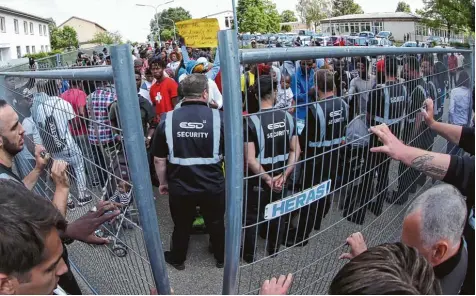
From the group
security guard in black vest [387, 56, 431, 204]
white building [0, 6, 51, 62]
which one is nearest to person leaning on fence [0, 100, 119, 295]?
security guard in black vest [387, 56, 431, 204]

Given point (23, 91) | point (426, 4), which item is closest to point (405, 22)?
point (426, 4)

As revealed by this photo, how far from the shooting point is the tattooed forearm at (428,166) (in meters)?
1.95

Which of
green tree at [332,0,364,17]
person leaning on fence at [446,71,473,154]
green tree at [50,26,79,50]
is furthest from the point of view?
green tree at [332,0,364,17]

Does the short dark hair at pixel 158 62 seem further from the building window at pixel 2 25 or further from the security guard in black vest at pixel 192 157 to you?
the building window at pixel 2 25

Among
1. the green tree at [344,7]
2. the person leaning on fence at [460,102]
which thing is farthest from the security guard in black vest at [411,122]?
the green tree at [344,7]

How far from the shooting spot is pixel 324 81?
197 cm

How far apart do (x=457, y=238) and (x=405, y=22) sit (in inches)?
2660

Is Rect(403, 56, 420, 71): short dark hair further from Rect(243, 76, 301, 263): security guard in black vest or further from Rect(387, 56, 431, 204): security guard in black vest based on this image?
Rect(243, 76, 301, 263): security guard in black vest

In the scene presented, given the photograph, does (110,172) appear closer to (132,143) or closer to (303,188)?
(132,143)

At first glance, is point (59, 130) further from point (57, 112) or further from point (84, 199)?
point (84, 199)

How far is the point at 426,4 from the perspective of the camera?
44.6 metres

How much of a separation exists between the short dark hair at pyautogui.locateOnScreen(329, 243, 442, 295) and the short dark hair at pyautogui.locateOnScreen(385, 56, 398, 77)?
1.32 metres

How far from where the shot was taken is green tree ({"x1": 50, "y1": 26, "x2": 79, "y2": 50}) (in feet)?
256

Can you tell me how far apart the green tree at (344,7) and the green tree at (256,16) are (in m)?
28.8
